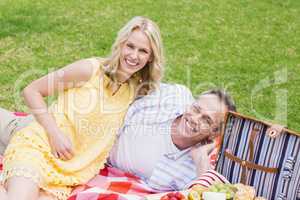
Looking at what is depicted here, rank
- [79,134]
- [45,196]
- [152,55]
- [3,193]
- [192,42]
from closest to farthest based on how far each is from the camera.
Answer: [3,193] < [45,196] < [79,134] < [152,55] < [192,42]

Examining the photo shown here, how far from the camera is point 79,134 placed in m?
3.36

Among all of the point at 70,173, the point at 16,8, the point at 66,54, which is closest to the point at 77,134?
the point at 70,173

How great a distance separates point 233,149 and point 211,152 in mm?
372

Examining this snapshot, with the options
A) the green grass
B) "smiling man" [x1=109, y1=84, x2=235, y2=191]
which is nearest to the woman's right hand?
"smiling man" [x1=109, y1=84, x2=235, y2=191]

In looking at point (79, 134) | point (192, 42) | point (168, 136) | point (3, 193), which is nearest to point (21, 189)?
point (3, 193)

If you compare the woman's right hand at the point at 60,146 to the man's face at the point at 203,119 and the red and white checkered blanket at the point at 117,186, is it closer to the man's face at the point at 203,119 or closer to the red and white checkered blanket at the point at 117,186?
the red and white checkered blanket at the point at 117,186

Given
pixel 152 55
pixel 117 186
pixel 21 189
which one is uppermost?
pixel 152 55

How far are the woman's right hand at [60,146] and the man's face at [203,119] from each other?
682mm

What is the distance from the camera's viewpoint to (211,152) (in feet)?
11.5

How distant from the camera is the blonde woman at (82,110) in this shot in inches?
127

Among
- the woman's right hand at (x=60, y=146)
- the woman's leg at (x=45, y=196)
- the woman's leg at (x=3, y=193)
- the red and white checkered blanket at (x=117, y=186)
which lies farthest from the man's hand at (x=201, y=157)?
the woman's leg at (x=3, y=193)

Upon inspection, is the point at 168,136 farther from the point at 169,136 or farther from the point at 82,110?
the point at 82,110

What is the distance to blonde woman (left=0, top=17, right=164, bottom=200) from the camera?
3234 millimetres

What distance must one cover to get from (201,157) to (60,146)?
83 centimetres
